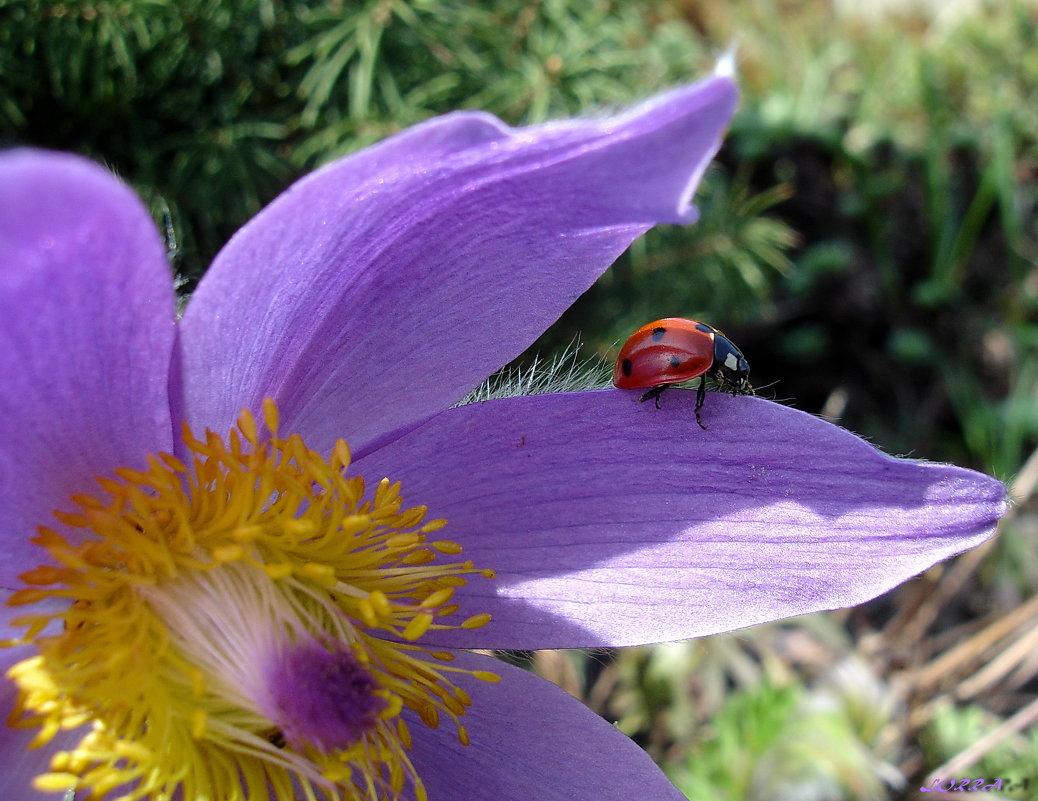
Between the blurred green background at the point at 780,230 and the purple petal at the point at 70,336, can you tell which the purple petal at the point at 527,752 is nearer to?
the blurred green background at the point at 780,230

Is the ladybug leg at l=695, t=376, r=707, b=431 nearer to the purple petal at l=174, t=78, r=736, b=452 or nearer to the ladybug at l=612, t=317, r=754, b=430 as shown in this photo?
the ladybug at l=612, t=317, r=754, b=430

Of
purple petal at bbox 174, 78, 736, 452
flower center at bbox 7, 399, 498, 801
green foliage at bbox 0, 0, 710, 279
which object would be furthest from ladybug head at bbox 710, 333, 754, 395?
green foliage at bbox 0, 0, 710, 279

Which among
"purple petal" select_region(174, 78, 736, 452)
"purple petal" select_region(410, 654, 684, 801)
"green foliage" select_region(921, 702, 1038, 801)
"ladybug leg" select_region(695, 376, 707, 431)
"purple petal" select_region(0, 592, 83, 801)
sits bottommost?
"green foliage" select_region(921, 702, 1038, 801)

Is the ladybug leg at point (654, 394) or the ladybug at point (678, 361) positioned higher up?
the ladybug at point (678, 361)

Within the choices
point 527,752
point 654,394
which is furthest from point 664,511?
point 527,752

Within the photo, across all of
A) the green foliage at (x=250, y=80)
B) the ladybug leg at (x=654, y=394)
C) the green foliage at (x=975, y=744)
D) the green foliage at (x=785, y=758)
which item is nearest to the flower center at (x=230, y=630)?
the ladybug leg at (x=654, y=394)

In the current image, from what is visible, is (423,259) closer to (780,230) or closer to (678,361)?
(678,361)

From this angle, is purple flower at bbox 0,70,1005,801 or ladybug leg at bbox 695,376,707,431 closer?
purple flower at bbox 0,70,1005,801

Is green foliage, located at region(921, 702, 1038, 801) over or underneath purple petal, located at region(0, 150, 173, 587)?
underneath
